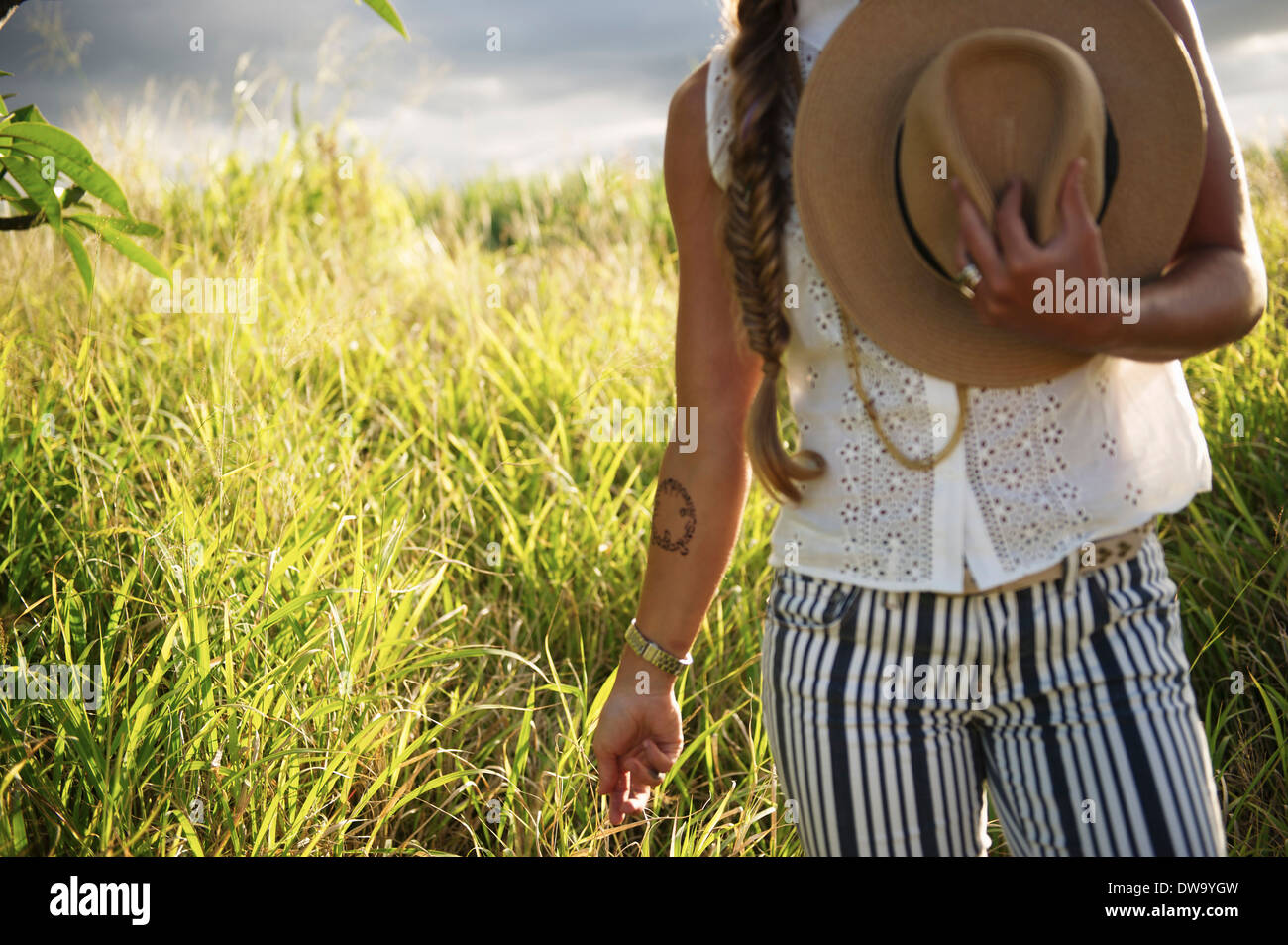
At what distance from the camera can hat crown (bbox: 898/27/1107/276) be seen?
1.00 meters

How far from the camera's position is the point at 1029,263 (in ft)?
3.12

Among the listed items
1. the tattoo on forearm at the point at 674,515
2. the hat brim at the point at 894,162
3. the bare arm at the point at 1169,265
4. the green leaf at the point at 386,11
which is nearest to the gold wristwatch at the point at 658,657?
the tattoo on forearm at the point at 674,515

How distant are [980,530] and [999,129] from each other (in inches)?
17.0

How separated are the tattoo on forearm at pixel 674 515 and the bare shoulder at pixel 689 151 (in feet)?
1.18

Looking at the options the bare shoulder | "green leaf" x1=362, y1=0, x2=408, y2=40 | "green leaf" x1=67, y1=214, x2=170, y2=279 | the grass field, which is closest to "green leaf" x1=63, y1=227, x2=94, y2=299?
"green leaf" x1=67, y1=214, x2=170, y2=279

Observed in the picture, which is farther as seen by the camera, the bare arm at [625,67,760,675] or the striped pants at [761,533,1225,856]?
the bare arm at [625,67,760,675]

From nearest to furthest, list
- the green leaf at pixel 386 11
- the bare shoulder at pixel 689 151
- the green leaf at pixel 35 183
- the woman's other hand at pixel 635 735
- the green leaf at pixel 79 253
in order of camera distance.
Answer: the bare shoulder at pixel 689 151 < the woman's other hand at pixel 635 735 < the green leaf at pixel 386 11 < the green leaf at pixel 35 183 < the green leaf at pixel 79 253

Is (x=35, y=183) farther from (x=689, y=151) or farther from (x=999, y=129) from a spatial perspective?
(x=999, y=129)

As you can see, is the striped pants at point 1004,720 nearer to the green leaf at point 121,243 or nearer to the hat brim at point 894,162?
the hat brim at point 894,162

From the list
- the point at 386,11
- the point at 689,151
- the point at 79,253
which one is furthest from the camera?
the point at 79,253

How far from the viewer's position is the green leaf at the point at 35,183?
189 cm

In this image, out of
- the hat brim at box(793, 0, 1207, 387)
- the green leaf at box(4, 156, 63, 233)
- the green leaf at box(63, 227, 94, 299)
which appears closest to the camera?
the hat brim at box(793, 0, 1207, 387)

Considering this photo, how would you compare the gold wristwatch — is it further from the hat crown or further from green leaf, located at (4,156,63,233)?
green leaf, located at (4,156,63,233)

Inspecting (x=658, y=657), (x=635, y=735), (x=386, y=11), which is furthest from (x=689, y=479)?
(x=386, y=11)
